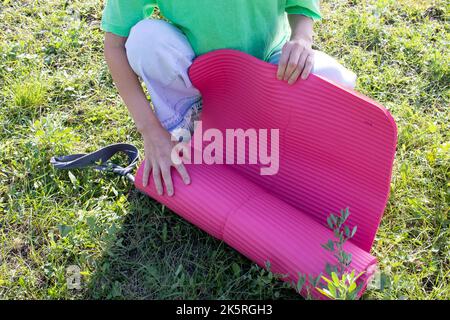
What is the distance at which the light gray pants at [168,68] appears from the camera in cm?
164

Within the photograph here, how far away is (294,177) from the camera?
1.66m

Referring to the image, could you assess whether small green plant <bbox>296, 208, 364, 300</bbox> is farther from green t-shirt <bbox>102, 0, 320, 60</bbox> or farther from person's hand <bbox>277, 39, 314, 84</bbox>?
green t-shirt <bbox>102, 0, 320, 60</bbox>

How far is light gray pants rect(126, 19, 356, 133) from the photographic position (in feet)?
5.37

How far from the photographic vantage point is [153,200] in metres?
1.81

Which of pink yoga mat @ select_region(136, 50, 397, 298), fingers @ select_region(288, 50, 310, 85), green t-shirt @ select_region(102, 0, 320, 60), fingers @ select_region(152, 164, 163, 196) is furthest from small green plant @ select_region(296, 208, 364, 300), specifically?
green t-shirt @ select_region(102, 0, 320, 60)

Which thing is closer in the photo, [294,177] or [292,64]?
[292,64]

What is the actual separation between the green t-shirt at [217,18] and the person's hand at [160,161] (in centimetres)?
31

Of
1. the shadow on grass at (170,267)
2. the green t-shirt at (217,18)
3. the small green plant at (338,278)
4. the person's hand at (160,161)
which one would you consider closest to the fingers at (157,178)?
the person's hand at (160,161)

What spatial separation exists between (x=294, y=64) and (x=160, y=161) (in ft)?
1.64

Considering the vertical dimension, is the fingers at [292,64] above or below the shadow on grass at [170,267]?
above

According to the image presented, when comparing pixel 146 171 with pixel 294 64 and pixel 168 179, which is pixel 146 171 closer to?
pixel 168 179

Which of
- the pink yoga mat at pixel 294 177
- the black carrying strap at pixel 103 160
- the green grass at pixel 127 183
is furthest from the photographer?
the black carrying strap at pixel 103 160

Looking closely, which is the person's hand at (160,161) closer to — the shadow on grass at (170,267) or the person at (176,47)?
the person at (176,47)

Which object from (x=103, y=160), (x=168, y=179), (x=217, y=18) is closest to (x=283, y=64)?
(x=217, y=18)
